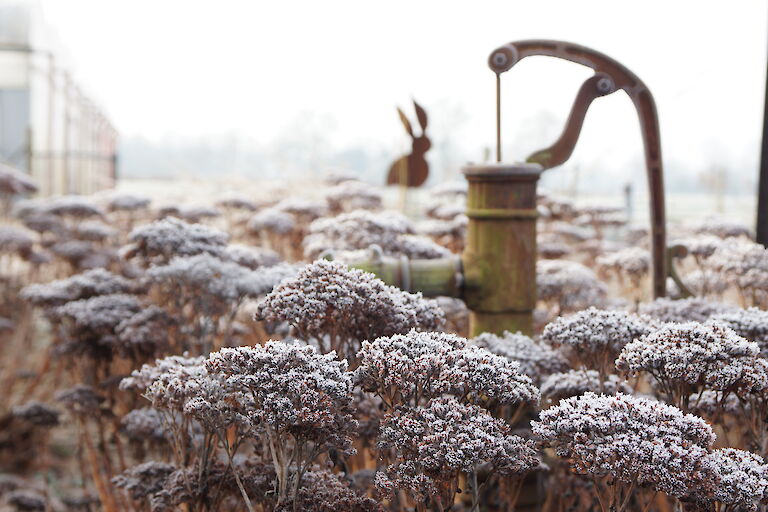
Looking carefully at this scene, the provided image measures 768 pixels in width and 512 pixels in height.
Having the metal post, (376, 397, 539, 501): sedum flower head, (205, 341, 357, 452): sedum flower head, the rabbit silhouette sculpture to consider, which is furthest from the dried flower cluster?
the rabbit silhouette sculpture

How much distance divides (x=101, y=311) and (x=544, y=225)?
23.0ft

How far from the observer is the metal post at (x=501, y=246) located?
4.57 metres

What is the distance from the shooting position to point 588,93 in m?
4.64

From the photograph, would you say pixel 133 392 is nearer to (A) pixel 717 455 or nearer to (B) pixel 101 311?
(B) pixel 101 311

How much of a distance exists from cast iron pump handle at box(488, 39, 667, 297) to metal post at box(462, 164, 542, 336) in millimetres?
242

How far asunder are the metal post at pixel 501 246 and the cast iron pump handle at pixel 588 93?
0.24 metres

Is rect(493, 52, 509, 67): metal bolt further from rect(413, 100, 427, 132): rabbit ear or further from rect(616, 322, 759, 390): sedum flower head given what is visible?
rect(413, 100, 427, 132): rabbit ear

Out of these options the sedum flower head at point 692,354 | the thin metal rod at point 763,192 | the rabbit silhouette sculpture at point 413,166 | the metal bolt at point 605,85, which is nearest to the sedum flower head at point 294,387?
the sedum flower head at point 692,354

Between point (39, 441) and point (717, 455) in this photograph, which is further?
point (39, 441)

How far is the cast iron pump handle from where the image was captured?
4.52 meters

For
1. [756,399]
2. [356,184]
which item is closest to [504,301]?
[756,399]

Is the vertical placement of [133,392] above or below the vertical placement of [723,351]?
below

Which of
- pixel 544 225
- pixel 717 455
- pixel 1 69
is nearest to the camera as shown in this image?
pixel 717 455

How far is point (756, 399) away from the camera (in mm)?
3309
